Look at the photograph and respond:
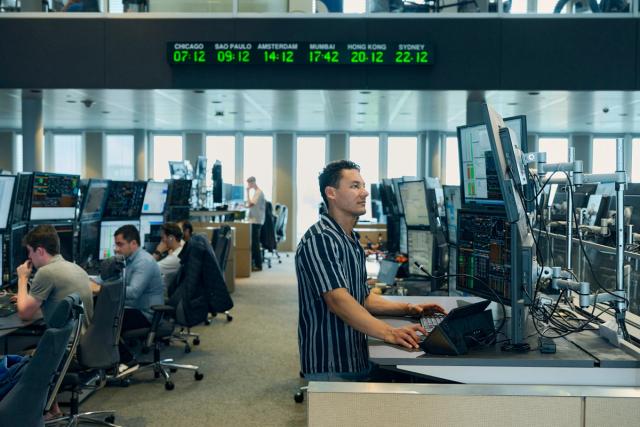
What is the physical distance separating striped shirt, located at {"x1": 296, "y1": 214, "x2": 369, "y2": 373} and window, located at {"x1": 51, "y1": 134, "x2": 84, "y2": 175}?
13.7m

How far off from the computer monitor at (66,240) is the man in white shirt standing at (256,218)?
6.19m

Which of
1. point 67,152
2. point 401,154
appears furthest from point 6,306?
point 67,152

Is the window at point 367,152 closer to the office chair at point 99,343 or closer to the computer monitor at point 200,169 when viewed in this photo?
the computer monitor at point 200,169

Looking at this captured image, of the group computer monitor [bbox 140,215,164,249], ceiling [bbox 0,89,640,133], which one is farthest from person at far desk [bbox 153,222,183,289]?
ceiling [bbox 0,89,640,133]

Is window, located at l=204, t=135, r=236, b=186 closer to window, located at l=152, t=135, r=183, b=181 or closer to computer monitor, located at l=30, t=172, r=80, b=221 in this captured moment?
window, located at l=152, t=135, r=183, b=181

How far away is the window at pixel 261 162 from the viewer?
1468 cm

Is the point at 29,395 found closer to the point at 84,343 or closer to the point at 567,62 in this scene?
the point at 84,343

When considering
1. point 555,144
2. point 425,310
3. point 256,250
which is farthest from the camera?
point 555,144

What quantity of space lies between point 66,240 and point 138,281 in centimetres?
62

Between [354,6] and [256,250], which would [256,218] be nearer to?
[256,250]

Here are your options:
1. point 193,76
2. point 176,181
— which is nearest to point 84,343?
point 176,181

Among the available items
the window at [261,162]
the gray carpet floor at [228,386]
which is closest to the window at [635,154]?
the window at [261,162]

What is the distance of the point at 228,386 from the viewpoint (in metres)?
4.52

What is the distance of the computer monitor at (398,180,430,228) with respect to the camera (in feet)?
14.0
